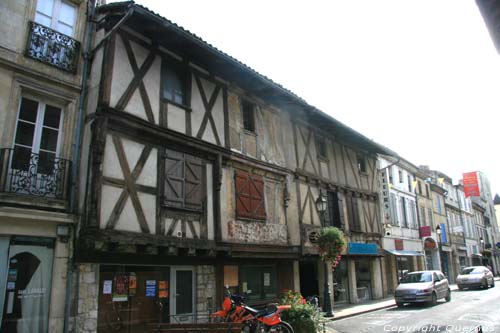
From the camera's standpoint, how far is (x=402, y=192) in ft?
78.1

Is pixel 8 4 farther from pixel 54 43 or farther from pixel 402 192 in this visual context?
pixel 402 192

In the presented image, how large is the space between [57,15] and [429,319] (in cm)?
1243

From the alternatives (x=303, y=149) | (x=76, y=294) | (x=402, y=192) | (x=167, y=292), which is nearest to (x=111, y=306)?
(x=76, y=294)

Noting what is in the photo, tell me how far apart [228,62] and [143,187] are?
4726 mm

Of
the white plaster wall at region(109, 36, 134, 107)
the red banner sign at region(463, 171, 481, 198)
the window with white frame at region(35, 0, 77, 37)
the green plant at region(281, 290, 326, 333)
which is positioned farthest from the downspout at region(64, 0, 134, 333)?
the red banner sign at region(463, 171, 481, 198)

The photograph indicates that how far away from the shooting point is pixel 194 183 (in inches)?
408

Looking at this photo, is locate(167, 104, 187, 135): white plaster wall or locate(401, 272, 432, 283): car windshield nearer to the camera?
locate(167, 104, 187, 135): white plaster wall

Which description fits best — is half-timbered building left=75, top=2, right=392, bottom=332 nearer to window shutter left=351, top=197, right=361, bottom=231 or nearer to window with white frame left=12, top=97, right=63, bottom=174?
window with white frame left=12, top=97, right=63, bottom=174

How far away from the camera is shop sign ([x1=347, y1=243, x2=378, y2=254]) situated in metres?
16.6

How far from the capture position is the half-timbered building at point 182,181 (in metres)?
8.28

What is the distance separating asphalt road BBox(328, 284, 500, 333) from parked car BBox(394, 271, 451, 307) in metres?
0.34

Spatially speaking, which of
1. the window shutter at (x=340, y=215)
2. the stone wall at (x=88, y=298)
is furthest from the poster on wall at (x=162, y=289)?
the window shutter at (x=340, y=215)

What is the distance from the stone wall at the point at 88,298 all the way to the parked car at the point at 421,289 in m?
11.3

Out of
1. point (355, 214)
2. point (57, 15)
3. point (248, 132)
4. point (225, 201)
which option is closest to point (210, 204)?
point (225, 201)
